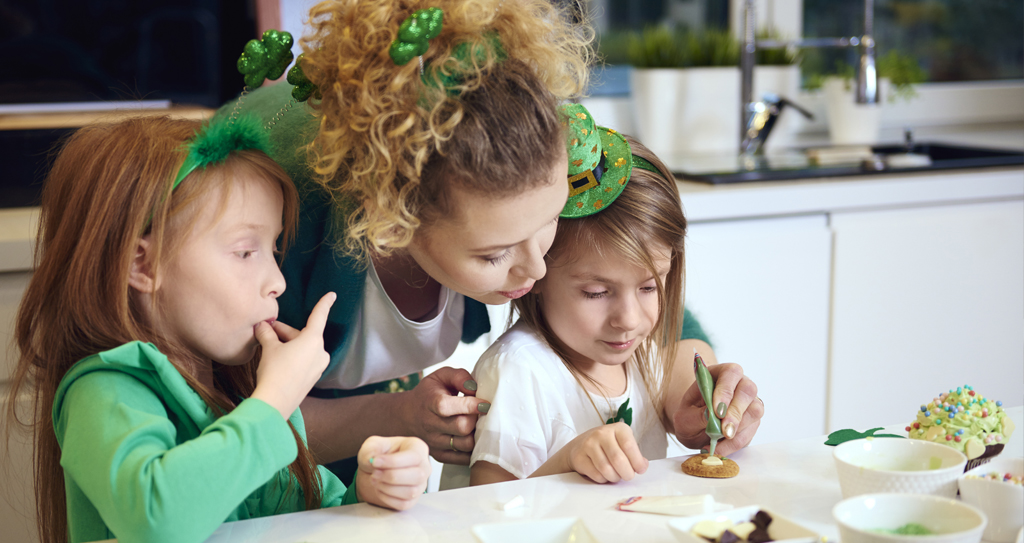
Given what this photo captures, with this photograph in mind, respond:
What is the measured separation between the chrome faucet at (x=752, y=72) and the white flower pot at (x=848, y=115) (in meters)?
Answer: 0.10

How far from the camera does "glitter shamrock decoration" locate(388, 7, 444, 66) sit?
2.46 ft

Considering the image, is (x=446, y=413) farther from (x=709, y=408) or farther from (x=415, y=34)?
(x=415, y=34)

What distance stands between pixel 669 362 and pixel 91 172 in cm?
76

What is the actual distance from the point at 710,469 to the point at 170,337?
53cm

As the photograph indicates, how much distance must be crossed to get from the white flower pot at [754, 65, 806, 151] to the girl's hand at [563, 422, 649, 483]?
1.81 meters

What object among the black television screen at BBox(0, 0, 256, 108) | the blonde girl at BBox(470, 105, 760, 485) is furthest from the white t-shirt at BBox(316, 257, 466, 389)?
the black television screen at BBox(0, 0, 256, 108)

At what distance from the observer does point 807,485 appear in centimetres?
77

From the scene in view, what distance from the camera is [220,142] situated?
85 centimetres

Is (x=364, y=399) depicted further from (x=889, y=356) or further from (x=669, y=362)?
(x=889, y=356)

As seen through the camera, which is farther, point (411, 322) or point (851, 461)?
point (411, 322)

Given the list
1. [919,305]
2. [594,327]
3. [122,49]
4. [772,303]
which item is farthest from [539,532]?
[122,49]

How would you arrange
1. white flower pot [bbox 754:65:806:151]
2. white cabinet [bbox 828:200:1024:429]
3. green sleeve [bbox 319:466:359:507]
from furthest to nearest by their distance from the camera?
white flower pot [bbox 754:65:806:151] → white cabinet [bbox 828:200:1024:429] → green sleeve [bbox 319:466:359:507]

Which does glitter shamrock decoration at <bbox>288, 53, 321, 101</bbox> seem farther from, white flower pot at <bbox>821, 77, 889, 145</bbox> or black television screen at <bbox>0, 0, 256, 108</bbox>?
white flower pot at <bbox>821, 77, 889, 145</bbox>

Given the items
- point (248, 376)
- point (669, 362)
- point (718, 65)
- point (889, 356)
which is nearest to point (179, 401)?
point (248, 376)
